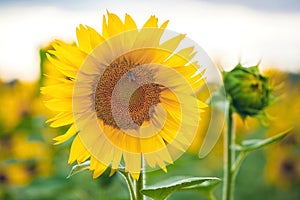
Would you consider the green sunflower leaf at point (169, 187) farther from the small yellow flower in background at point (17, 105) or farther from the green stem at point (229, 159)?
the small yellow flower in background at point (17, 105)

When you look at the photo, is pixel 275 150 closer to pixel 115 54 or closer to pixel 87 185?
pixel 87 185

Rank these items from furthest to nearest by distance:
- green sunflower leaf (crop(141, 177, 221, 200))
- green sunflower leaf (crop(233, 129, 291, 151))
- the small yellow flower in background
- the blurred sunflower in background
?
1. the blurred sunflower in background
2. the small yellow flower in background
3. green sunflower leaf (crop(233, 129, 291, 151))
4. green sunflower leaf (crop(141, 177, 221, 200))

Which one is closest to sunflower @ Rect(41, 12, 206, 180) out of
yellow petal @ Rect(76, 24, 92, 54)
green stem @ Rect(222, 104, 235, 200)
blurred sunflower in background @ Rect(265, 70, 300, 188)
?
yellow petal @ Rect(76, 24, 92, 54)

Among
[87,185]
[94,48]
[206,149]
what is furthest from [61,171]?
[94,48]

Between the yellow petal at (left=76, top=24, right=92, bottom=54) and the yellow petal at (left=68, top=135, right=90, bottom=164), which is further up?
the yellow petal at (left=76, top=24, right=92, bottom=54)

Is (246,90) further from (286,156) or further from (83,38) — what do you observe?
(286,156)

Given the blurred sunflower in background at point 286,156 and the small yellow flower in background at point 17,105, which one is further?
the blurred sunflower in background at point 286,156

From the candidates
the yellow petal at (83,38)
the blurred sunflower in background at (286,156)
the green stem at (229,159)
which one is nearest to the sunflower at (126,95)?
the yellow petal at (83,38)

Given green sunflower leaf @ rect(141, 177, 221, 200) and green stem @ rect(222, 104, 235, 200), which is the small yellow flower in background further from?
green sunflower leaf @ rect(141, 177, 221, 200)

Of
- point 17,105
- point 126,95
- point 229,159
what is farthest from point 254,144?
point 17,105
